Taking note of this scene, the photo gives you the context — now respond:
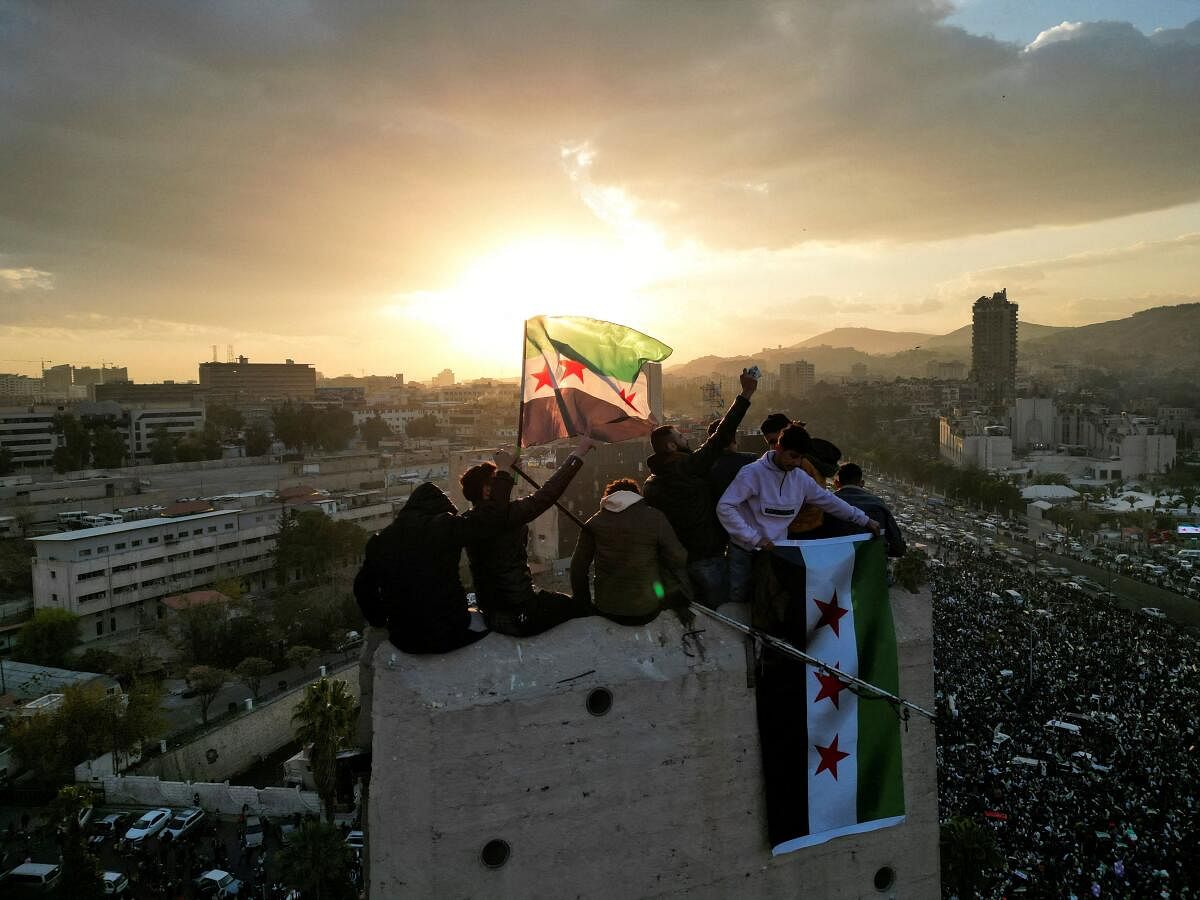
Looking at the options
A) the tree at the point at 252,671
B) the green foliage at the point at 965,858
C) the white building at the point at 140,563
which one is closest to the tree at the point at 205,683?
the tree at the point at 252,671

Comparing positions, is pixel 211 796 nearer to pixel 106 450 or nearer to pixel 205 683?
pixel 205 683

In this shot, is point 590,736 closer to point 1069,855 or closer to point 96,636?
point 1069,855

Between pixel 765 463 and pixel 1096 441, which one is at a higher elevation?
pixel 765 463

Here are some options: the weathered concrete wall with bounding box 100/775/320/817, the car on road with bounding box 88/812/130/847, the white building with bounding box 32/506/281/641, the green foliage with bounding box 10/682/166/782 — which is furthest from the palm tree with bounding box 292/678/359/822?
the white building with bounding box 32/506/281/641

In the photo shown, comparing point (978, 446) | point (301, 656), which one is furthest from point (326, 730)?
point (978, 446)

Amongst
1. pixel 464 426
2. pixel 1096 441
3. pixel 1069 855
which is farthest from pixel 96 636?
pixel 1096 441

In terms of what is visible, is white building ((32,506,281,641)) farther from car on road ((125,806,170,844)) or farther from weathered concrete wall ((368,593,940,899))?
weathered concrete wall ((368,593,940,899))
